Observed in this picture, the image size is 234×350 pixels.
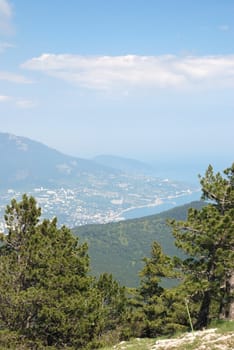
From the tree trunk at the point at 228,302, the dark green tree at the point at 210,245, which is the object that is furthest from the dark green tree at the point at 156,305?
the dark green tree at the point at 210,245

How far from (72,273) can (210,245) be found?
8.82 metres

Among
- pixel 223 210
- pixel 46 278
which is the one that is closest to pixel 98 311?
pixel 46 278

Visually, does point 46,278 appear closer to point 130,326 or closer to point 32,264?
point 32,264

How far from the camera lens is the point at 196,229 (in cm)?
2158

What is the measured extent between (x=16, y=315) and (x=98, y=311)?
4907 millimetres

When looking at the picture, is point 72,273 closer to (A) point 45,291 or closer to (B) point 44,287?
(B) point 44,287

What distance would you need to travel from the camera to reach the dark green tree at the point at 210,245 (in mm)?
20312

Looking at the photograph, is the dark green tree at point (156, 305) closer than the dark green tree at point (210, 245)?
No

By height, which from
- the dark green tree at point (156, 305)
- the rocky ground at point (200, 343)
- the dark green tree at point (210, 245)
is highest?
the dark green tree at point (210, 245)

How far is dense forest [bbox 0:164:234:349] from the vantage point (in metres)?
20.9

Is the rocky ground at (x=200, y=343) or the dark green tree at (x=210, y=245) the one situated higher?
the dark green tree at (x=210, y=245)

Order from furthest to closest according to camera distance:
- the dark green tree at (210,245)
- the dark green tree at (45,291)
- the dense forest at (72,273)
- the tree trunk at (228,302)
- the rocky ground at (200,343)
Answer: the dark green tree at (45,291), the dense forest at (72,273), the tree trunk at (228,302), the dark green tree at (210,245), the rocky ground at (200,343)

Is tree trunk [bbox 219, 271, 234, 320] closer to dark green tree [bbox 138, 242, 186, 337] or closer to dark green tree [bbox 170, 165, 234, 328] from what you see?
dark green tree [bbox 170, 165, 234, 328]

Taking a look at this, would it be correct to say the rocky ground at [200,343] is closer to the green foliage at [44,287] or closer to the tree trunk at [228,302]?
the tree trunk at [228,302]
